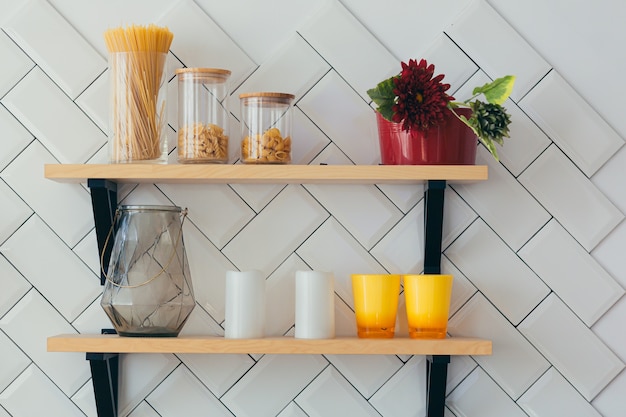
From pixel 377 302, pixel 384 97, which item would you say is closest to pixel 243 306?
pixel 377 302

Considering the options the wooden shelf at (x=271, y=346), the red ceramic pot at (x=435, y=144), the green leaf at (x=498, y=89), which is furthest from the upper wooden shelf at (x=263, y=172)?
the wooden shelf at (x=271, y=346)

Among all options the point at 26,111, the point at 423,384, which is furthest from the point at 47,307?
the point at 423,384

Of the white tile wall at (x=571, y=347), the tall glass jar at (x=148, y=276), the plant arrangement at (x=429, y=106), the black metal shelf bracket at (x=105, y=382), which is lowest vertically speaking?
the white tile wall at (x=571, y=347)

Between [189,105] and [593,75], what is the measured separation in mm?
796

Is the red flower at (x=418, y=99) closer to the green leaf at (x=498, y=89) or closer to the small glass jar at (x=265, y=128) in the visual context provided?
the green leaf at (x=498, y=89)

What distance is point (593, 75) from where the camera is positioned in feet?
5.28

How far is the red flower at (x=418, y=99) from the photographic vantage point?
55.4 inches

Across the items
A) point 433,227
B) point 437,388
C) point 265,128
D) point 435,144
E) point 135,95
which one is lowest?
point 437,388

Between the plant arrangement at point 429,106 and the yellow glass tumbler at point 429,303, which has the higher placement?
the plant arrangement at point 429,106

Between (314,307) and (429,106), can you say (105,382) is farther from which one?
(429,106)

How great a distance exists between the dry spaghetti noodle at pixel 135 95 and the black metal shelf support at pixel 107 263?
89mm

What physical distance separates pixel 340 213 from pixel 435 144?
25 centimetres

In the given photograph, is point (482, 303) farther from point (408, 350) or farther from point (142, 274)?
point (142, 274)

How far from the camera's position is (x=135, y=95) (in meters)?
1.44
